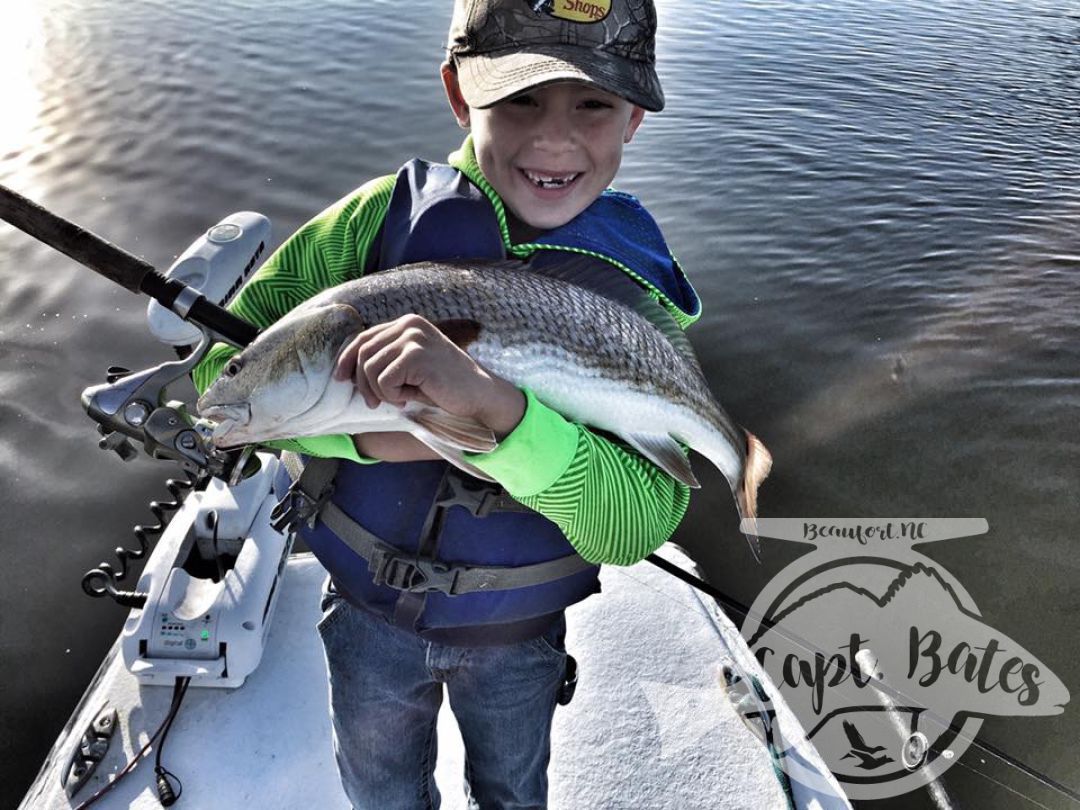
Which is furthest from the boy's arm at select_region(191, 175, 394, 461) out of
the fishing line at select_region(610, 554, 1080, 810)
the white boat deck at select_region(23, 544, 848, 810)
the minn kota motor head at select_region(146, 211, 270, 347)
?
the fishing line at select_region(610, 554, 1080, 810)

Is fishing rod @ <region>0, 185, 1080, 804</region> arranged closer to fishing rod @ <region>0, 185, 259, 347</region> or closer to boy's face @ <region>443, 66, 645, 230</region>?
fishing rod @ <region>0, 185, 259, 347</region>

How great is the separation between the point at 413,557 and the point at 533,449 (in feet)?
1.99

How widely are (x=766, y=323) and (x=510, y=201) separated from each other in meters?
6.21

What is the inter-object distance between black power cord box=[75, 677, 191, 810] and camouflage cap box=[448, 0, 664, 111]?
2.86m

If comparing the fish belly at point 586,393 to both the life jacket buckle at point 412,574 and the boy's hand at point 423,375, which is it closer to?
the boy's hand at point 423,375

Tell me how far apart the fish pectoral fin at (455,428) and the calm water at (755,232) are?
3512 mm

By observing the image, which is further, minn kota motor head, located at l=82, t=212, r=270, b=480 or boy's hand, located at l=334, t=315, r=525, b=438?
minn kota motor head, located at l=82, t=212, r=270, b=480

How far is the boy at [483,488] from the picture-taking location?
6.80 feet

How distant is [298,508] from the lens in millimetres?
2283

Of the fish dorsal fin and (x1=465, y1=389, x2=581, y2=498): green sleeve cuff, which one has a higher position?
Result: the fish dorsal fin

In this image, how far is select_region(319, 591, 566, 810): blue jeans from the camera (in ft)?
7.60

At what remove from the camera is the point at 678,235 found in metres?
9.35

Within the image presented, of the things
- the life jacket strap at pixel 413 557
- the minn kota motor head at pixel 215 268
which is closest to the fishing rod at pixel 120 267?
the minn kota motor head at pixel 215 268

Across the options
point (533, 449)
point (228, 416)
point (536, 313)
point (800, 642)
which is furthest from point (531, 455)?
point (800, 642)
